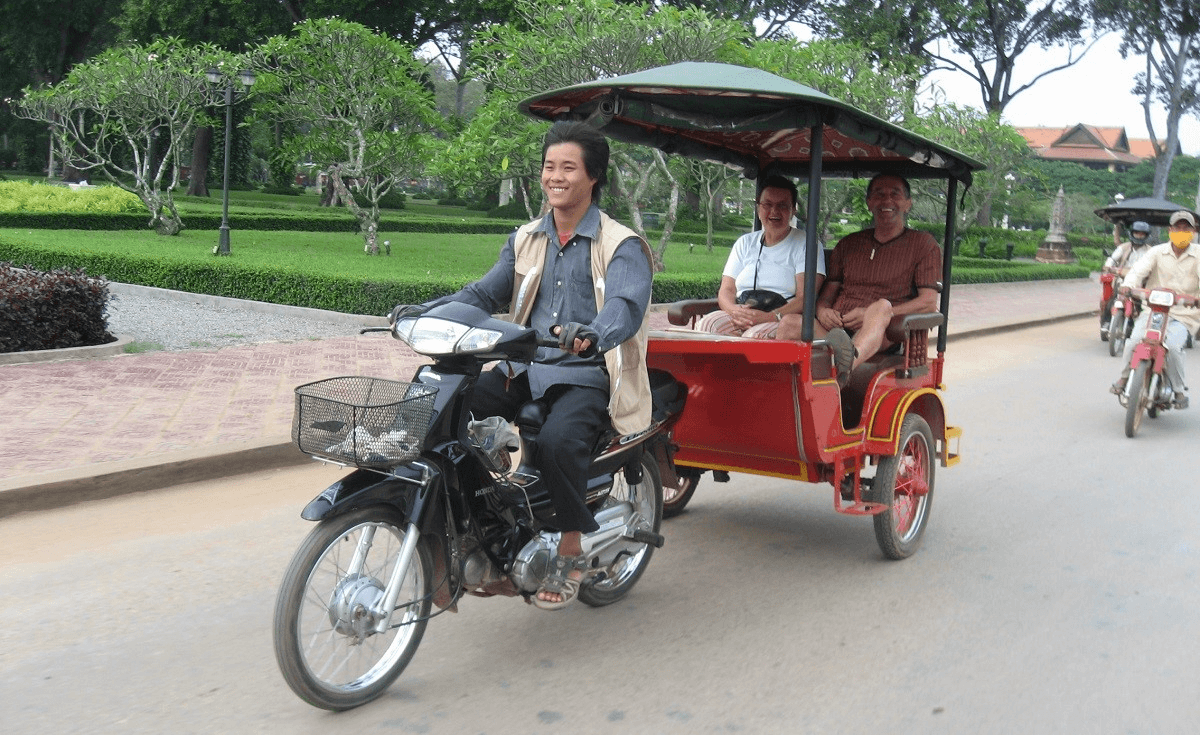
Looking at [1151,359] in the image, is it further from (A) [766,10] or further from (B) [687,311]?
(A) [766,10]

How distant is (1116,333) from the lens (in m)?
14.6

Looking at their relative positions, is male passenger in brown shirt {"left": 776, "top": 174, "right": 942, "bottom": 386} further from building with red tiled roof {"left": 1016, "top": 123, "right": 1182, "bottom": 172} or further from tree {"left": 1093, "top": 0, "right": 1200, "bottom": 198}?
building with red tiled roof {"left": 1016, "top": 123, "right": 1182, "bottom": 172}

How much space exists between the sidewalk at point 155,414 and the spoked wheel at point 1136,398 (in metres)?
5.81

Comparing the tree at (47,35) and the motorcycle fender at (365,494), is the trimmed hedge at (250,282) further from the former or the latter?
the tree at (47,35)

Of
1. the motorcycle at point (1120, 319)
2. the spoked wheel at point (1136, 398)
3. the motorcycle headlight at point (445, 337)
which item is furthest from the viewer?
the motorcycle at point (1120, 319)

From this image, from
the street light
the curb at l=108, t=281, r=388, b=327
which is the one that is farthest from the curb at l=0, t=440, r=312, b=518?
the street light

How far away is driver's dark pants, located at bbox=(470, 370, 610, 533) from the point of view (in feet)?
12.1

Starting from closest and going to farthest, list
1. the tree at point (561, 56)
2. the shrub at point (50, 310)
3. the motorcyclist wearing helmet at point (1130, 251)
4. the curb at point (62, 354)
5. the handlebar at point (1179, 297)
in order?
the handlebar at point (1179, 297) → the curb at point (62, 354) → the shrub at point (50, 310) → the motorcyclist wearing helmet at point (1130, 251) → the tree at point (561, 56)

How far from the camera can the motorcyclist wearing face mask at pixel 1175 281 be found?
8867mm

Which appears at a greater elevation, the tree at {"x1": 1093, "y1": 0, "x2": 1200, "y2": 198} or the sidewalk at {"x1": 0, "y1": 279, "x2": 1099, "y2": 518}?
the tree at {"x1": 1093, "y1": 0, "x2": 1200, "y2": 198}

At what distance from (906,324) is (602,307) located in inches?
84.0

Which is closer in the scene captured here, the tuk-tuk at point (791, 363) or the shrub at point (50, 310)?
the tuk-tuk at point (791, 363)

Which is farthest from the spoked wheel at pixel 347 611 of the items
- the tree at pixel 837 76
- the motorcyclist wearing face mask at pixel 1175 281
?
the tree at pixel 837 76

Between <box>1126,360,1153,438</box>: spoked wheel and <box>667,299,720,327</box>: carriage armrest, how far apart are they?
13.9ft
